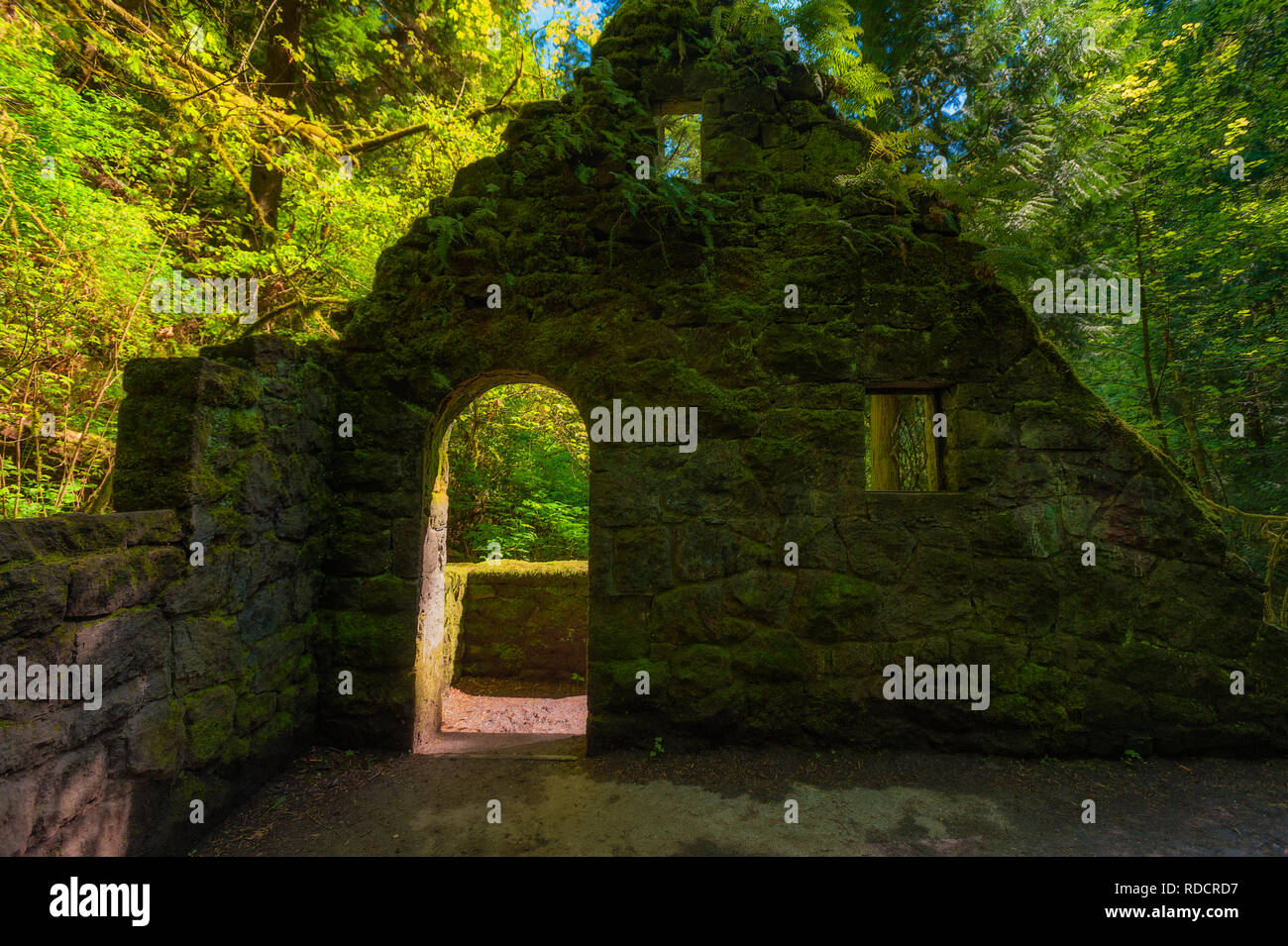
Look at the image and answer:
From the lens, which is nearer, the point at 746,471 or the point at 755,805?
the point at 755,805

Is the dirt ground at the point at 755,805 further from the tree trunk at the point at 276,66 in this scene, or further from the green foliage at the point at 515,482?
the tree trunk at the point at 276,66

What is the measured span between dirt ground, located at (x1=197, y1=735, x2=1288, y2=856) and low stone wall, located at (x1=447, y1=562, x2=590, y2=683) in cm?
257

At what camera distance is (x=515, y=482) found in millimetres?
8156

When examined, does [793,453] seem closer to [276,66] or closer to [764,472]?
[764,472]

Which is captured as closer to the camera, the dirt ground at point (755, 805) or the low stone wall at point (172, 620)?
the low stone wall at point (172, 620)

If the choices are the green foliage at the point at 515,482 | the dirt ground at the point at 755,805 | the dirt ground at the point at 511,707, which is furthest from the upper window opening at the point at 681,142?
the dirt ground at the point at 755,805

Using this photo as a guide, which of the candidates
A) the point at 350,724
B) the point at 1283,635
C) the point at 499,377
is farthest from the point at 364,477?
the point at 1283,635

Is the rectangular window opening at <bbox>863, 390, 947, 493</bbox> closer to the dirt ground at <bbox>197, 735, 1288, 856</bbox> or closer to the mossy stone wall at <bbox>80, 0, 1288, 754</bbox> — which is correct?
the mossy stone wall at <bbox>80, 0, 1288, 754</bbox>

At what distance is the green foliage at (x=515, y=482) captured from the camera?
773cm

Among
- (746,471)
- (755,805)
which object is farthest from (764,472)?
(755,805)

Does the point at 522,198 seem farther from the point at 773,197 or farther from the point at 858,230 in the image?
the point at 858,230

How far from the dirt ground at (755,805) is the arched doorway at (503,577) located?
63cm

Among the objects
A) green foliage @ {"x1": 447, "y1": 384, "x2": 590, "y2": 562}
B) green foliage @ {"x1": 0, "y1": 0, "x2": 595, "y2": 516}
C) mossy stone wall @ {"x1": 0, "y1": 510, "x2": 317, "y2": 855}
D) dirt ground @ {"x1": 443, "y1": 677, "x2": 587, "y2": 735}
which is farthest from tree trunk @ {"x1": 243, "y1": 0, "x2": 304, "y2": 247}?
dirt ground @ {"x1": 443, "y1": 677, "x2": 587, "y2": 735}

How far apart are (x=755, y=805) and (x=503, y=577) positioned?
398 centimetres
